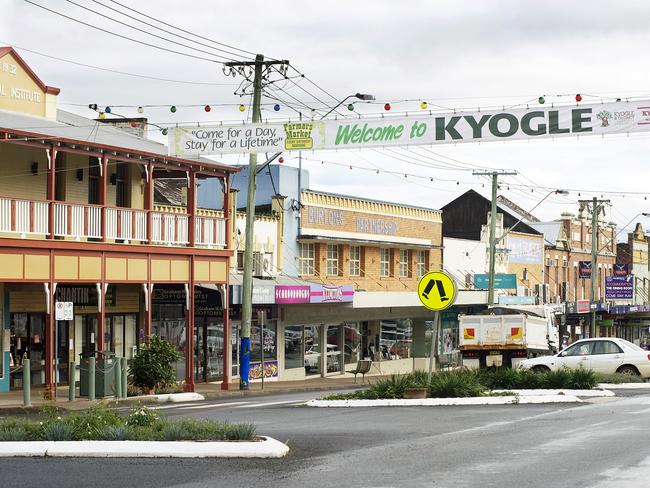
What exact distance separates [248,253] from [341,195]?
1484 centimetres

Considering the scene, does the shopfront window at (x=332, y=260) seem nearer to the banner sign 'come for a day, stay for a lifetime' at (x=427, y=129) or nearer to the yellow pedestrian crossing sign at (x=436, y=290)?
the banner sign 'come for a day, stay for a lifetime' at (x=427, y=129)

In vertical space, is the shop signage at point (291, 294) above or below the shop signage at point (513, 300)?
above

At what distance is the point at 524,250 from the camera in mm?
70250

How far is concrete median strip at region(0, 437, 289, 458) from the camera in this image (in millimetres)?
14219

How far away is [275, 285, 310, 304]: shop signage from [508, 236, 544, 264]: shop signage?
1052 inches

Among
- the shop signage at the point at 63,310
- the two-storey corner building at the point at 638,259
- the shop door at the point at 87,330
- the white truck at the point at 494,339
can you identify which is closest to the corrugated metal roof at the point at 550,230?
the two-storey corner building at the point at 638,259

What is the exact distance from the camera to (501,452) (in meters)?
14.8

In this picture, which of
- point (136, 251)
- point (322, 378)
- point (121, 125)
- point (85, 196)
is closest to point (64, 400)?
point (136, 251)

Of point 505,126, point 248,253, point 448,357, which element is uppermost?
point 505,126

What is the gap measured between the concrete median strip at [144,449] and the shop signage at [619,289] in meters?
65.9

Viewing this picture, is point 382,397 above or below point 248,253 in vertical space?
below

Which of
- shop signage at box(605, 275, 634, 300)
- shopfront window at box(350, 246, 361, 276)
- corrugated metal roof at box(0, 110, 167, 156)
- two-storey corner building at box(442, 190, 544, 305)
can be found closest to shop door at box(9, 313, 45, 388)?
corrugated metal roof at box(0, 110, 167, 156)

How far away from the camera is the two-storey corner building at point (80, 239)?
96.2 feet

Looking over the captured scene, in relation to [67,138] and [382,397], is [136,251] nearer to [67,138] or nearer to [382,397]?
[67,138]
